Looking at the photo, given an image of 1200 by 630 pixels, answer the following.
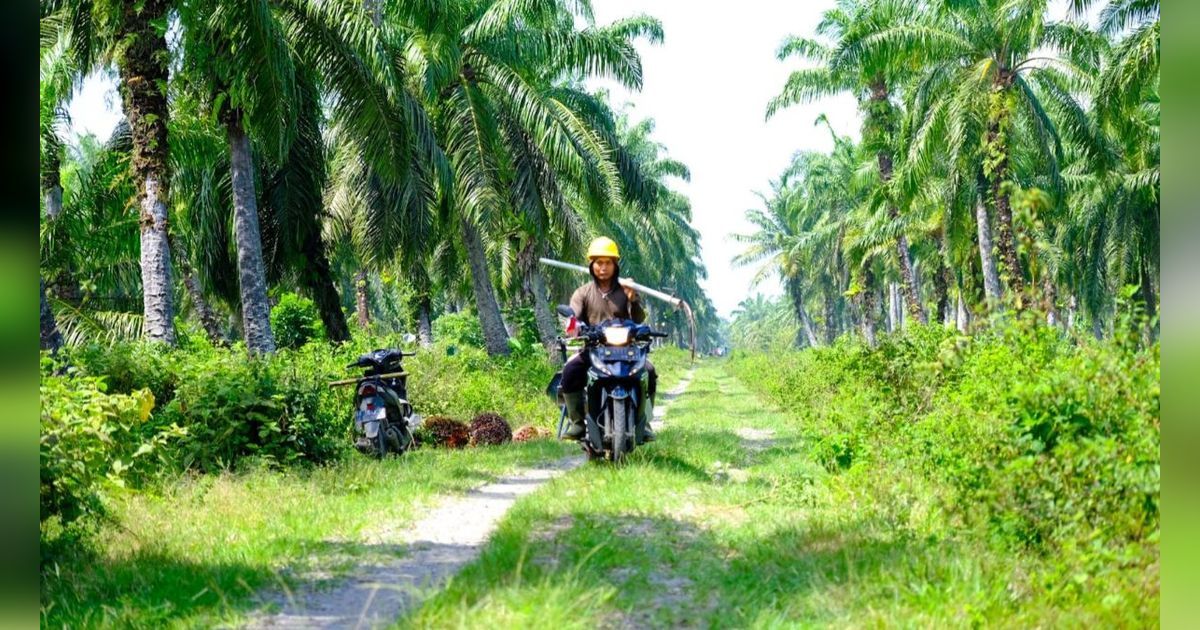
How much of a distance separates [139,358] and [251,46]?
12.6 ft

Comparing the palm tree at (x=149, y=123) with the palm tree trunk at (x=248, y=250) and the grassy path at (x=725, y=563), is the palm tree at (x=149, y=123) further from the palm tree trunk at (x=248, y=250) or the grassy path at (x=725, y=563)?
the grassy path at (x=725, y=563)

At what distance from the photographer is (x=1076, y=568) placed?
155 inches

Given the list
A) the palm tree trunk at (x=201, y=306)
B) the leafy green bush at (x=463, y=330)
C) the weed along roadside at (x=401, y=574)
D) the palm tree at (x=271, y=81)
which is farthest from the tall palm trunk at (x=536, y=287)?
the weed along roadside at (x=401, y=574)

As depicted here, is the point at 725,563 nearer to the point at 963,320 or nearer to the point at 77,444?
the point at 77,444

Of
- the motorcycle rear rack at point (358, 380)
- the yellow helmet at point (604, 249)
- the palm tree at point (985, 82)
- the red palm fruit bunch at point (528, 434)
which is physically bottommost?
the red palm fruit bunch at point (528, 434)

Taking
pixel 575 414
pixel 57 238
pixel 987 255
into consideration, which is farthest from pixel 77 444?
pixel 987 255

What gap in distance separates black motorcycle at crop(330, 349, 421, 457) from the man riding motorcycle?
2.13 m

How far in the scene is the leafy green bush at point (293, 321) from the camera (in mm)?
19875

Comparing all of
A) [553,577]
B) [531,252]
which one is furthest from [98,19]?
[531,252]

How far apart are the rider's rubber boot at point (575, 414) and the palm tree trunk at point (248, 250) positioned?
489cm

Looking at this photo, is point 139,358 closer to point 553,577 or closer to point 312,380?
point 312,380

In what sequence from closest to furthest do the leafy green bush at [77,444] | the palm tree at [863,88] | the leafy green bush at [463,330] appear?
the leafy green bush at [77,444]
the palm tree at [863,88]
the leafy green bush at [463,330]

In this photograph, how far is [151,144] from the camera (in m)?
11.0
